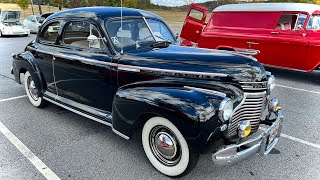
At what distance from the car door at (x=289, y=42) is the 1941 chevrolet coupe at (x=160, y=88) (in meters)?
4.22

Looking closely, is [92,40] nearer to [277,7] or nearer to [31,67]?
[31,67]

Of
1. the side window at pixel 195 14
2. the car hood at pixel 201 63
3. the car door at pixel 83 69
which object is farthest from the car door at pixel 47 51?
the side window at pixel 195 14

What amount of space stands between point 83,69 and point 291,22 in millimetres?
6230

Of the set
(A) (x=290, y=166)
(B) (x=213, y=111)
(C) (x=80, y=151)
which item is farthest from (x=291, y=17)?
(C) (x=80, y=151)

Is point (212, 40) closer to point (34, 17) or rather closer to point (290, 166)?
point (290, 166)

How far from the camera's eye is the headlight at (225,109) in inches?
105

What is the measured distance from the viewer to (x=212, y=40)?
356 inches

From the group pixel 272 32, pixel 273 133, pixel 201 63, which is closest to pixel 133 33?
pixel 201 63

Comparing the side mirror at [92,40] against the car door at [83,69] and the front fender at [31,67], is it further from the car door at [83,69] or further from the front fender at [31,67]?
the front fender at [31,67]

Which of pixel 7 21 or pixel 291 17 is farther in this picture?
pixel 7 21

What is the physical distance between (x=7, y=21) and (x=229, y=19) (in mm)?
16018

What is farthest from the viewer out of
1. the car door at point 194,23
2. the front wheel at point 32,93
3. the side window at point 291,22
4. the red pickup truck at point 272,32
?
the car door at point 194,23

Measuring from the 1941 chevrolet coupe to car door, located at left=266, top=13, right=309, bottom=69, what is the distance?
422 centimetres

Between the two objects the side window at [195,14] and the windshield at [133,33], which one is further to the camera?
the side window at [195,14]
